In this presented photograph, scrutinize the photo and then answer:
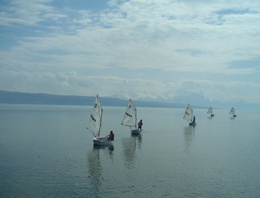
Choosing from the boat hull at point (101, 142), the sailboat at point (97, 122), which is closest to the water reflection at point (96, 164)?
the boat hull at point (101, 142)

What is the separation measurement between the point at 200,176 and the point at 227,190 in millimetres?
4937

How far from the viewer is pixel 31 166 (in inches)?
1405

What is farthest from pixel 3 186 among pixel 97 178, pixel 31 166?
pixel 97 178

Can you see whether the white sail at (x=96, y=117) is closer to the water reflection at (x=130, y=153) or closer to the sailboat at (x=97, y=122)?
the sailboat at (x=97, y=122)

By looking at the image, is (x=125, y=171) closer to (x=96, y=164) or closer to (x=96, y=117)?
(x=96, y=164)

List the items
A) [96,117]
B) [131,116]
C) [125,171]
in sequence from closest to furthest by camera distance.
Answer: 1. [125,171]
2. [96,117]
3. [131,116]

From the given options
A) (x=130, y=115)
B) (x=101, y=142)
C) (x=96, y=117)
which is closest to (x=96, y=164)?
(x=101, y=142)

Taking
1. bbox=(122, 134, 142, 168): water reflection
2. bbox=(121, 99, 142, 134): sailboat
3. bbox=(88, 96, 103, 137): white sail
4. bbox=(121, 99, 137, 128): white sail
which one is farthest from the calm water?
bbox=(121, 99, 137, 128): white sail

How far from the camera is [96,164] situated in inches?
1502

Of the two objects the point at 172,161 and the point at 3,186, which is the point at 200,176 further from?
the point at 3,186

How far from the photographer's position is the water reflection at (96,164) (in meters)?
30.5

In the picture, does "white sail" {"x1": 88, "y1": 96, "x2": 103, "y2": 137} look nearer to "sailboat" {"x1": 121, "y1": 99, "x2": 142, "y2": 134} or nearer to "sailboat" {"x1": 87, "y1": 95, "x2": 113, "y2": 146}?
"sailboat" {"x1": 87, "y1": 95, "x2": 113, "y2": 146}

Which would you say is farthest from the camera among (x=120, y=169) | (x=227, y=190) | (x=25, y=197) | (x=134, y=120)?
(x=134, y=120)

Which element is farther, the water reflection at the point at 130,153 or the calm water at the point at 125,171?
the water reflection at the point at 130,153
